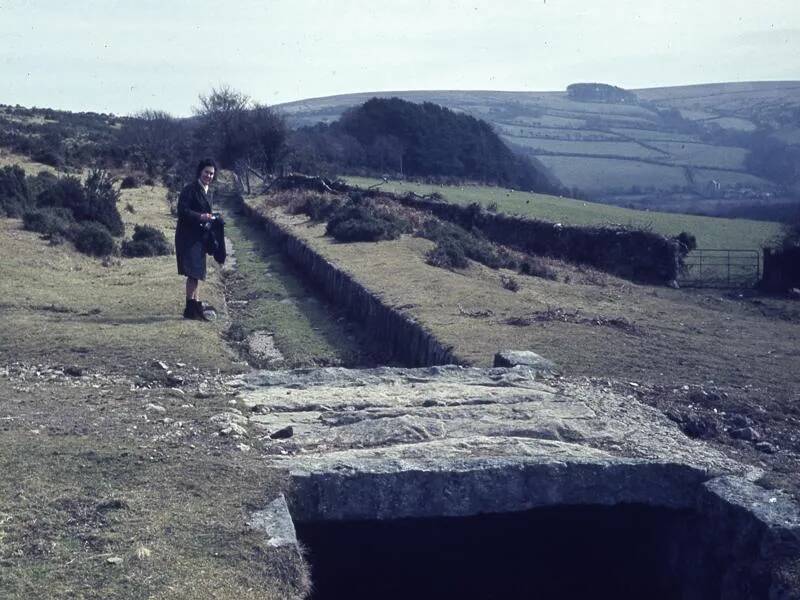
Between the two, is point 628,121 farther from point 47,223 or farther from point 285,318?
point 285,318

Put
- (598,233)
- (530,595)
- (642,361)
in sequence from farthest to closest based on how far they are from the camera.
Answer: (598,233), (642,361), (530,595)

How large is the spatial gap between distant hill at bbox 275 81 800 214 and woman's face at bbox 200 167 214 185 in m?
44.1

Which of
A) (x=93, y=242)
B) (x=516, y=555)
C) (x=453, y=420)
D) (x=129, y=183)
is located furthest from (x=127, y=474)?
(x=129, y=183)

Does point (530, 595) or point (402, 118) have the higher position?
point (402, 118)

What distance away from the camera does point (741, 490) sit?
661cm

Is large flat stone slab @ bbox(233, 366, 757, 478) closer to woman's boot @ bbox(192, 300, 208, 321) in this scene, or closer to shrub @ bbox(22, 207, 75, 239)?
woman's boot @ bbox(192, 300, 208, 321)

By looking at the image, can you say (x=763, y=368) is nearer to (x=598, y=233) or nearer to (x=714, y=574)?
(x=714, y=574)

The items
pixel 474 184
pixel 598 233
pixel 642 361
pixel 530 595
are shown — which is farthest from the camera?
pixel 474 184

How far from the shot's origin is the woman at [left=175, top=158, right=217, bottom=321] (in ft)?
41.7

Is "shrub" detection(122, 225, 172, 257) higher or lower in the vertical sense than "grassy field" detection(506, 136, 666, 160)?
lower

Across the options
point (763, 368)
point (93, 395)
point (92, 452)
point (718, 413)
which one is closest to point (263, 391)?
point (93, 395)

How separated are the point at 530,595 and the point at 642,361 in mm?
3928

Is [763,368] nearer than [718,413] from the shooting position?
No

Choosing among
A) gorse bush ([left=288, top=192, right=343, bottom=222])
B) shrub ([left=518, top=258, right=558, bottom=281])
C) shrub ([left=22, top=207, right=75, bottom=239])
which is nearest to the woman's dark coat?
shrub ([left=22, top=207, right=75, bottom=239])
